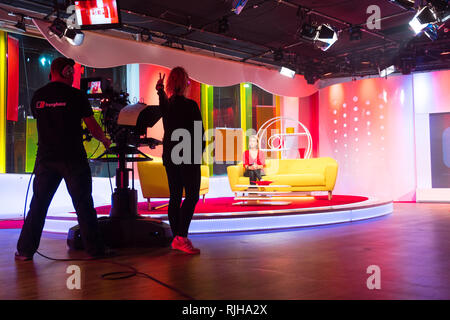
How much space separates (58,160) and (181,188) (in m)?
0.88

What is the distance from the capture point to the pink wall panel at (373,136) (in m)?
9.59

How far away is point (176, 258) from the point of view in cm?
309

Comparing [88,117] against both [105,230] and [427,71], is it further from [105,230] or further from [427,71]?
[427,71]

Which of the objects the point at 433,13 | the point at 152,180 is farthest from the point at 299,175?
the point at 433,13

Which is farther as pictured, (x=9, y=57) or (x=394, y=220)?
(x=9, y=57)

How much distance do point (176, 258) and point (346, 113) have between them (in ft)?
26.6

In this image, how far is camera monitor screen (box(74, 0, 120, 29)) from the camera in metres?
5.18

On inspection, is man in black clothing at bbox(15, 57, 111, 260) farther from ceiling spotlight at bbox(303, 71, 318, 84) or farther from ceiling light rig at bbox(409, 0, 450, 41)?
ceiling spotlight at bbox(303, 71, 318, 84)

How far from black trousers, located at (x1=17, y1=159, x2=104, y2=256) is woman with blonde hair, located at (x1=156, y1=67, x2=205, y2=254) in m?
0.59

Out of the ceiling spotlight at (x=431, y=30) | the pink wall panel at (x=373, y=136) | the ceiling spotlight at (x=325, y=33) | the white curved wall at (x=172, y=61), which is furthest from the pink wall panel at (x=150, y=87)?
the ceiling spotlight at (x=431, y=30)

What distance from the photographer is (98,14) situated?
5.29 meters

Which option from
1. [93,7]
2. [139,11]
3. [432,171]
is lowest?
[432,171]
